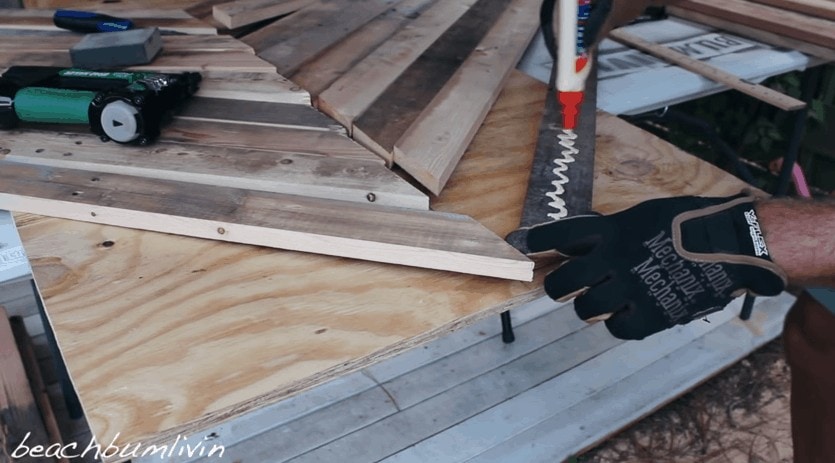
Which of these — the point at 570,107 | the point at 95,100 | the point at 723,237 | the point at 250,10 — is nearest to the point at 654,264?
the point at 723,237

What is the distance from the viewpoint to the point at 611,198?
1.46 m

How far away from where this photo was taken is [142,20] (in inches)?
90.6

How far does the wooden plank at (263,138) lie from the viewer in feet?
4.96

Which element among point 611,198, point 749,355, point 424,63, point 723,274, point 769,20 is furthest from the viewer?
point 749,355

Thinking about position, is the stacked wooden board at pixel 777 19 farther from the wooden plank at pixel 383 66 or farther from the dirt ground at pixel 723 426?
the dirt ground at pixel 723 426

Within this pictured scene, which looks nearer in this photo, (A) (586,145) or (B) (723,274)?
(B) (723,274)

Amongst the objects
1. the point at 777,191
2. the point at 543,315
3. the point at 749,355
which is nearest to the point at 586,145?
the point at 777,191

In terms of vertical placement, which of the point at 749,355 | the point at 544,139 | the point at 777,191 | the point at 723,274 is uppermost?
the point at 544,139

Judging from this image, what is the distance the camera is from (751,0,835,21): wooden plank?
8.70 feet

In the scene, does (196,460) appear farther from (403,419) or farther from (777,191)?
(777,191)

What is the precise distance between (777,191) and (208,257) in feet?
6.60

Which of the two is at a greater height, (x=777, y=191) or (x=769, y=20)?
(x=769, y=20)

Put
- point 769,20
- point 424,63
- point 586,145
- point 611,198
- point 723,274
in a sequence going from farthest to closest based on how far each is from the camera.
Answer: point 769,20 → point 424,63 → point 586,145 → point 611,198 → point 723,274

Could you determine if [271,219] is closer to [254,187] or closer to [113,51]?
[254,187]
